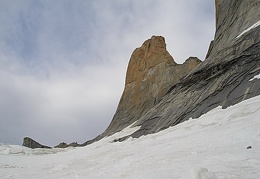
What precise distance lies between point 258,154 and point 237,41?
16.5 m

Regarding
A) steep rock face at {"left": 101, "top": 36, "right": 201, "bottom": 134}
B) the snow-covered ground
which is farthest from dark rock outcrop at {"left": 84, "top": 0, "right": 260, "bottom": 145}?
steep rock face at {"left": 101, "top": 36, "right": 201, "bottom": 134}

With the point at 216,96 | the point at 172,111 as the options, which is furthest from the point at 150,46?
the point at 216,96

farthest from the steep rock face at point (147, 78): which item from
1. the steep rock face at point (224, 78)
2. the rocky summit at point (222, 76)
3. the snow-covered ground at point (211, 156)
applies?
the snow-covered ground at point (211, 156)

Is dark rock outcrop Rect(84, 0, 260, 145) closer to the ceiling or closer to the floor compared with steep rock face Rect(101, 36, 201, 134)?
closer to the floor

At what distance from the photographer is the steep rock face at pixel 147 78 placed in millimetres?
47553

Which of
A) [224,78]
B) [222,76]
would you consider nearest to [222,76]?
[222,76]

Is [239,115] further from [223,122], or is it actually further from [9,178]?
[9,178]

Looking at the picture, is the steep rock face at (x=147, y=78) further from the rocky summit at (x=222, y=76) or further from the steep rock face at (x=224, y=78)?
the steep rock face at (x=224, y=78)

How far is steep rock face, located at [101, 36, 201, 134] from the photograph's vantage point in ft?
156

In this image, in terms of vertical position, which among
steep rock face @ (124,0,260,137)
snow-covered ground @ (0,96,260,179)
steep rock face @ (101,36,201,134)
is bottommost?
snow-covered ground @ (0,96,260,179)

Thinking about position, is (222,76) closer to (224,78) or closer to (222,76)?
(222,76)

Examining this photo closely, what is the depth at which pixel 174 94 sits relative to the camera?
29.3 metres

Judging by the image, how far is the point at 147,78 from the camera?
170 ft

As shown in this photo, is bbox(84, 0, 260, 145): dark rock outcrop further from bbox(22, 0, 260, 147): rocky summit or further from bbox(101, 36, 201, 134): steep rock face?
bbox(101, 36, 201, 134): steep rock face
